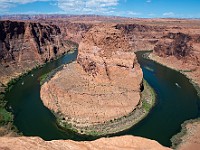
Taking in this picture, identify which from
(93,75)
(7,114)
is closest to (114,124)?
(93,75)

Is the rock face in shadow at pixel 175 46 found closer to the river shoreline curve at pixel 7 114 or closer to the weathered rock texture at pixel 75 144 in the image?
the river shoreline curve at pixel 7 114

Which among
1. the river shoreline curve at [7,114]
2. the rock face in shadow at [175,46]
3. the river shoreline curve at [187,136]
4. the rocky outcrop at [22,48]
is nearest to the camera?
the river shoreline curve at [187,136]

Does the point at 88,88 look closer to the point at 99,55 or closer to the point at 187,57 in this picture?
the point at 99,55

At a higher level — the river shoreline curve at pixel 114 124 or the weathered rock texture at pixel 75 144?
A: the weathered rock texture at pixel 75 144

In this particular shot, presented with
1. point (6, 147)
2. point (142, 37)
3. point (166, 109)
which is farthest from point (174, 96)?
point (142, 37)

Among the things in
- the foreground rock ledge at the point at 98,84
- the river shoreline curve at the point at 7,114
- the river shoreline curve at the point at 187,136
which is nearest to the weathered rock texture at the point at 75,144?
the river shoreline curve at the point at 187,136

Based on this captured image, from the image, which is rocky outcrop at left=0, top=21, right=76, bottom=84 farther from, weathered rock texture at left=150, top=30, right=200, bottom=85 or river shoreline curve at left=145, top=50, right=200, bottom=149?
river shoreline curve at left=145, top=50, right=200, bottom=149

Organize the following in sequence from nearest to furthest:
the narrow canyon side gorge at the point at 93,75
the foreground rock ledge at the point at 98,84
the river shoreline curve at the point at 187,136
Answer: the river shoreline curve at the point at 187,136 → the narrow canyon side gorge at the point at 93,75 → the foreground rock ledge at the point at 98,84
